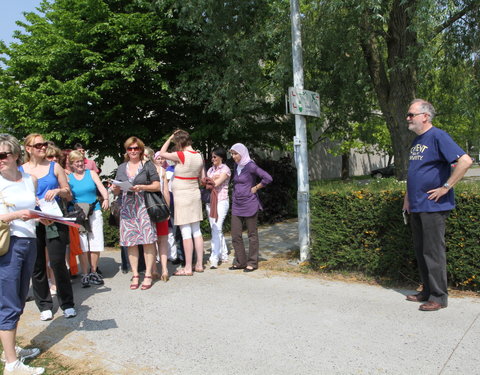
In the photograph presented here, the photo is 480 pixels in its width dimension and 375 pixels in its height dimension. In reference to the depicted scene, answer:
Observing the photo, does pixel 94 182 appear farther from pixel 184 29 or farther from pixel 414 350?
pixel 184 29

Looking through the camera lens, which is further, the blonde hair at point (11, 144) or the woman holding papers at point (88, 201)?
the woman holding papers at point (88, 201)

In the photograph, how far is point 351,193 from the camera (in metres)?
5.32

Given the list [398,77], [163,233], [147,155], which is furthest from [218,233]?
[398,77]

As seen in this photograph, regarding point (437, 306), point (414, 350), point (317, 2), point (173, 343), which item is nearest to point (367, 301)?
point (437, 306)

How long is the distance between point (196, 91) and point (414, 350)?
320 inches

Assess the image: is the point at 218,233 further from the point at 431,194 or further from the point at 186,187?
the point at 431,194

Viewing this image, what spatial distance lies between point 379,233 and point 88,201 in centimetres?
385

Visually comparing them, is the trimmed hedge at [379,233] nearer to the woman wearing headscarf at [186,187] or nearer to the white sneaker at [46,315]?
the woman wearing headscarf at [186,187]

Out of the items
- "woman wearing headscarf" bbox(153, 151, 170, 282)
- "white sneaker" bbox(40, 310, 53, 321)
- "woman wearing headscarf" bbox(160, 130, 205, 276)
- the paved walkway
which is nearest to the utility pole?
Answer: the paved walkway

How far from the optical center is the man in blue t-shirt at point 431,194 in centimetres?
413

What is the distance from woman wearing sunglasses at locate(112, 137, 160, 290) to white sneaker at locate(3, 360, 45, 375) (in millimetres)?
2197

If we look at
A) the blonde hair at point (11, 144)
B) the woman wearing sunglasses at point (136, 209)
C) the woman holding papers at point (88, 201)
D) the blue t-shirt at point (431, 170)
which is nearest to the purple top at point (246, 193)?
the woman wearing sunglasses at point (136, 209)

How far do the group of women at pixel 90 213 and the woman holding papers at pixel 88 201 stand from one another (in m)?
0.01

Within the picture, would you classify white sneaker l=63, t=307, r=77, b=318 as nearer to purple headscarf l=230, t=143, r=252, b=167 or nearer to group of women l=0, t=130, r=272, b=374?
group of women l=0, t=130, r=272, b=374
